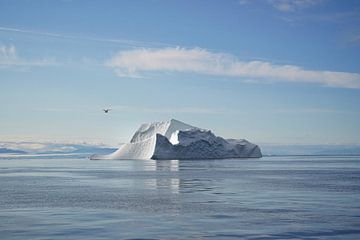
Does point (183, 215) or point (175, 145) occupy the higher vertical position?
point (175, 145)

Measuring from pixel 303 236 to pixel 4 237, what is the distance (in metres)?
5.88

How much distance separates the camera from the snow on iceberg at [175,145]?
6981 cm

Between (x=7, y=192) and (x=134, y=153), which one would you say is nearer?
(x=7, y=192)

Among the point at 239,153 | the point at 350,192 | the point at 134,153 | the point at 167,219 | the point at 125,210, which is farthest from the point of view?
the point at 239,153

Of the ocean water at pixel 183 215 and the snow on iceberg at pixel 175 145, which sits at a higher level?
the snow on iceberg at pixel 175 145

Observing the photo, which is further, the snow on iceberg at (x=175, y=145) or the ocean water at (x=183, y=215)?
the snow on iceberg at (x=175, y=145)

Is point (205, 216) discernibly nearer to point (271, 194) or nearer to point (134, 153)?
point (271, 194)

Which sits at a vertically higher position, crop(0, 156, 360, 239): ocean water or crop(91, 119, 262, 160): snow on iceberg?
crop(91, 119, 262, 160): snow on iceberg

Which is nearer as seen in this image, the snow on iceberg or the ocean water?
the ocean water

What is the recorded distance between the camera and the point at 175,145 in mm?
70938

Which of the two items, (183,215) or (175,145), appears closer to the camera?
(183,215)

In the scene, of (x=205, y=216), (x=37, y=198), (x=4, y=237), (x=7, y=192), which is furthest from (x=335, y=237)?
(x=7, y=192)

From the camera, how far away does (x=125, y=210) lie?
13.8 metres

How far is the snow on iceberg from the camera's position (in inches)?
2749
